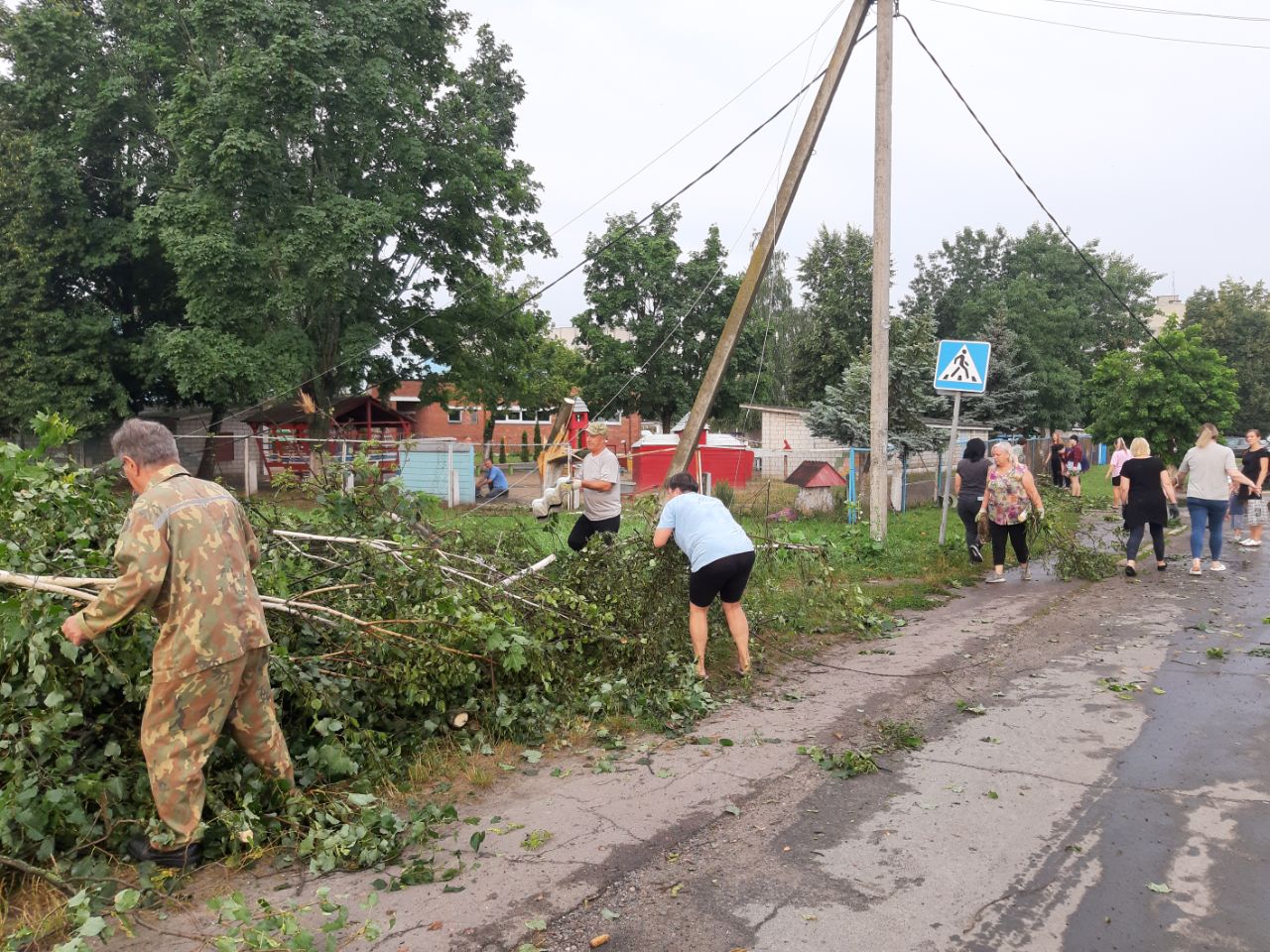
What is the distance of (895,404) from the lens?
790 inches

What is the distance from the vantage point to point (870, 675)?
6.69m

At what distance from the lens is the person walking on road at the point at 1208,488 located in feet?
35.4

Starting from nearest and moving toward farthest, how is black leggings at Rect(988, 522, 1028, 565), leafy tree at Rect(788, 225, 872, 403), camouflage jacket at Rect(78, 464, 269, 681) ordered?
camouflage jacket at Rect(78, 464, 269, 681), black leggings at Rect(988, 522, 1028, 565), leafy tree at Rect(788, 225, 872, 403)

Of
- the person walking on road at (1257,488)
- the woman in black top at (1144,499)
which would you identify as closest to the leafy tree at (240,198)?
the woman in black top at (1144,499)

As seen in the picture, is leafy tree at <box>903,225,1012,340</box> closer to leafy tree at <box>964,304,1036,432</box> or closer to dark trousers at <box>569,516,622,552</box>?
leafy tree at <box>964,304,1036,432</box>

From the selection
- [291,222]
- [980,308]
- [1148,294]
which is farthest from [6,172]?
[1148,294]

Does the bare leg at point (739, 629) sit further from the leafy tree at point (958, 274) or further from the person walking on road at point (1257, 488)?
the leafy tree at point (958, 274)

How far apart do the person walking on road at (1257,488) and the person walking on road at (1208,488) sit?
184 cm

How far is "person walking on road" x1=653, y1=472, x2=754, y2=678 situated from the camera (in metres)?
6.07

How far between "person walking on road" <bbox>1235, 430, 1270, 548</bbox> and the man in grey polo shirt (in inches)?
374

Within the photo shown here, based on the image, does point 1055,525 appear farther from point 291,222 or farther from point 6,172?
point 6,172

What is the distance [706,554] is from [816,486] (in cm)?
1261

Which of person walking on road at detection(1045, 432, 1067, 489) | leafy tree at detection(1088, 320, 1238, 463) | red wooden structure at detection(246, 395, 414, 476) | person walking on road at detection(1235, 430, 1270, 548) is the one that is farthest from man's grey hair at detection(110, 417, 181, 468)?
leafy tree at detection(1088, 320, 1238, 463)

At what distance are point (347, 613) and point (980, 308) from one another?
5199 centimetres
